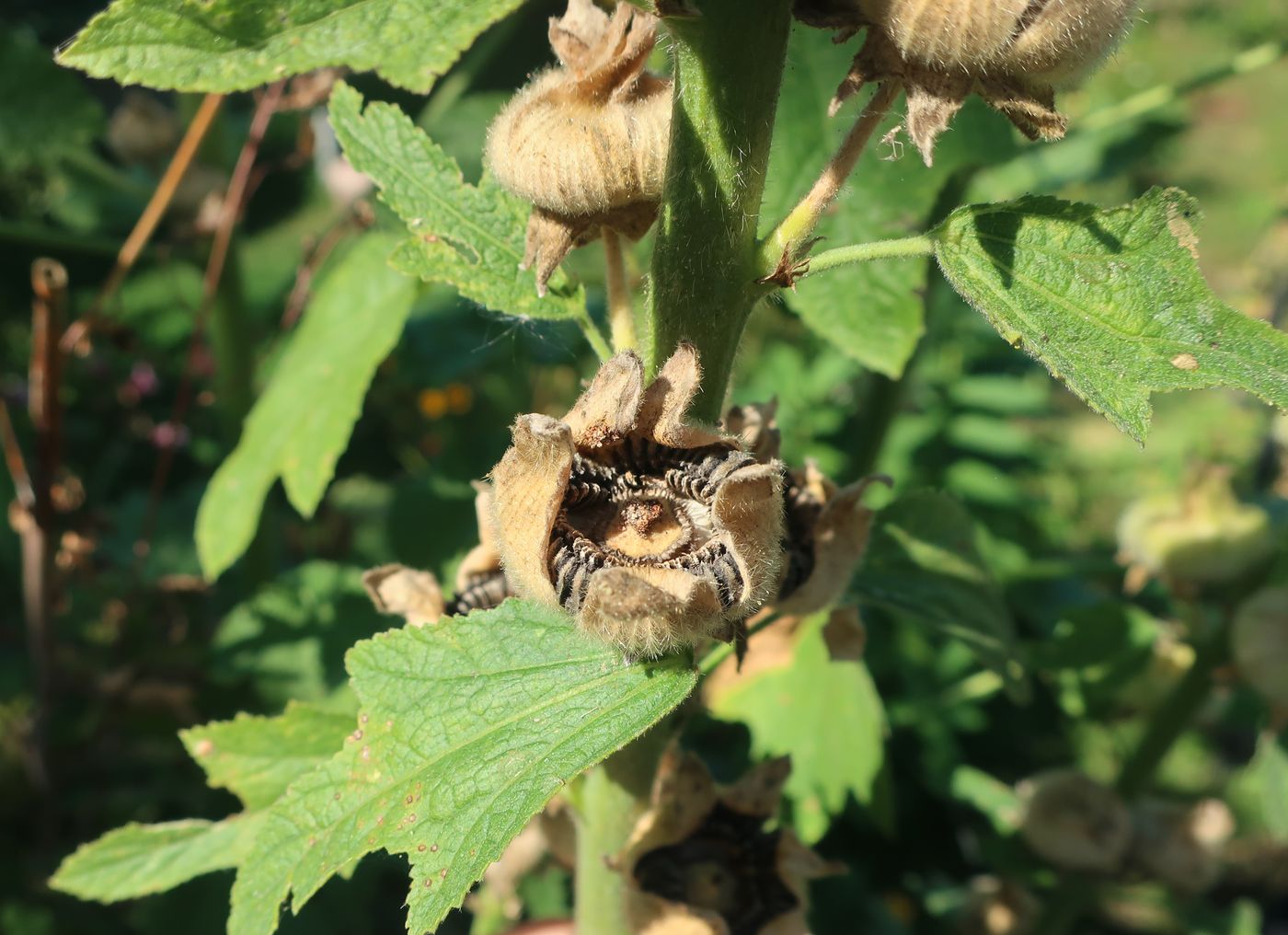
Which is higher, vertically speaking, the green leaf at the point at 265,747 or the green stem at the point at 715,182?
the green stem at the point at 715,182

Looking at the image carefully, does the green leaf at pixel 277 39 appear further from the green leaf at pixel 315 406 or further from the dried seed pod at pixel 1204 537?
the dried seed pod at pixel 1204 537

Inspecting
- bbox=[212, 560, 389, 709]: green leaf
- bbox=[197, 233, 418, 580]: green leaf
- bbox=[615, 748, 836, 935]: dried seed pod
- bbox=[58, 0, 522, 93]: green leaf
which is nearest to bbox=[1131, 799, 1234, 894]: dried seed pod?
bbox=[615, 748, 836, 935]: dried seed pod

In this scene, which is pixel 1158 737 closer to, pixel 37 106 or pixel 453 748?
pixel 453 748

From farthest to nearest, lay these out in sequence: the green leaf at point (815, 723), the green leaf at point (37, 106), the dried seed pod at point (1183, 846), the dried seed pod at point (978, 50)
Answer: the green leaf at point (37, 106) < the dried seed pod at point (1183, 846) < the green leaf at point (815, 723) < the dried seed pod at point (978, 50)

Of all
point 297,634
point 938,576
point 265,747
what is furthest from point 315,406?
point 938,576

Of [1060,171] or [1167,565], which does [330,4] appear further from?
[1060,171]

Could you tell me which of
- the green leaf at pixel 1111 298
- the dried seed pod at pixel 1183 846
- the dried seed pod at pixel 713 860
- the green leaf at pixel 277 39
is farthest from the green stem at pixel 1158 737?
the green leaf at pixel 277 39
